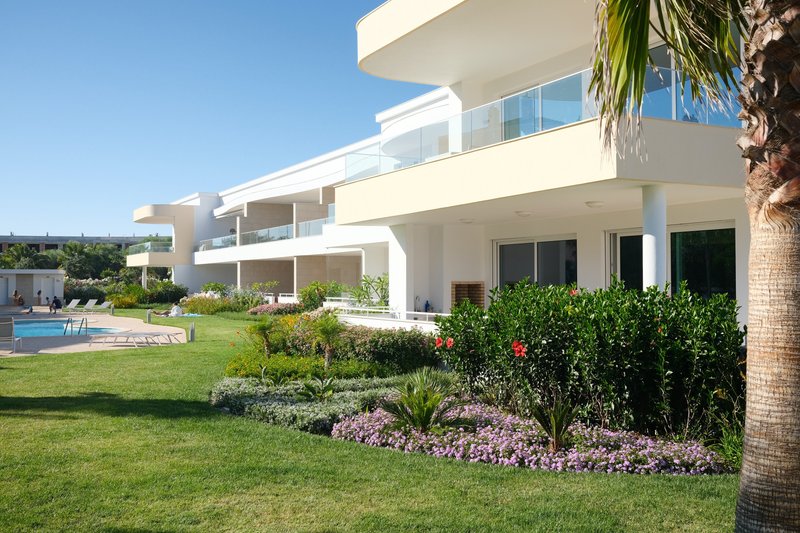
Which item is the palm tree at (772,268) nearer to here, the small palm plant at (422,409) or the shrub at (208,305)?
the small palm plant at (422,409)

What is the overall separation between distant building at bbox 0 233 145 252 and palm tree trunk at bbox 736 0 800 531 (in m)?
97.5

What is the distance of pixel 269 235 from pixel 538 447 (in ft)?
112

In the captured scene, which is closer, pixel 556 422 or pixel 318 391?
pixel 556 422

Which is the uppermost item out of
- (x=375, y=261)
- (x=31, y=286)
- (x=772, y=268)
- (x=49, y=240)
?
(x=49, y=240)

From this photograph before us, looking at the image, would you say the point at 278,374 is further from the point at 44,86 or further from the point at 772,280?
the point at 44,86

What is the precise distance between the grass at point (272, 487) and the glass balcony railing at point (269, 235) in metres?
28.3

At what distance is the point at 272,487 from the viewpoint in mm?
6680

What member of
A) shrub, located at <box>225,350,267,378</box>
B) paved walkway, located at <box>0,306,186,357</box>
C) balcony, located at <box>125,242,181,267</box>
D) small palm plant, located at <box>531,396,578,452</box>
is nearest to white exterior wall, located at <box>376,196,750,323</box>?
shrub, located at <box>225,350,267,378</box>

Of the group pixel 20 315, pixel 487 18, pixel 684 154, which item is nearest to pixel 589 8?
pixel 487 18

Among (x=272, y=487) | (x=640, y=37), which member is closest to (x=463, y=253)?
(x=272, y=487)

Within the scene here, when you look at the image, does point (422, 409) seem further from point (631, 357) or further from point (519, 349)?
point (631, 357)

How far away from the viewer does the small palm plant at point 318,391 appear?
1084cm

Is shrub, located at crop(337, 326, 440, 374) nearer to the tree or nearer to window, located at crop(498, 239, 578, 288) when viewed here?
window, located at crop(498, 239, 578, 288)

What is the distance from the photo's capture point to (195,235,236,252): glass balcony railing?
150 feet
